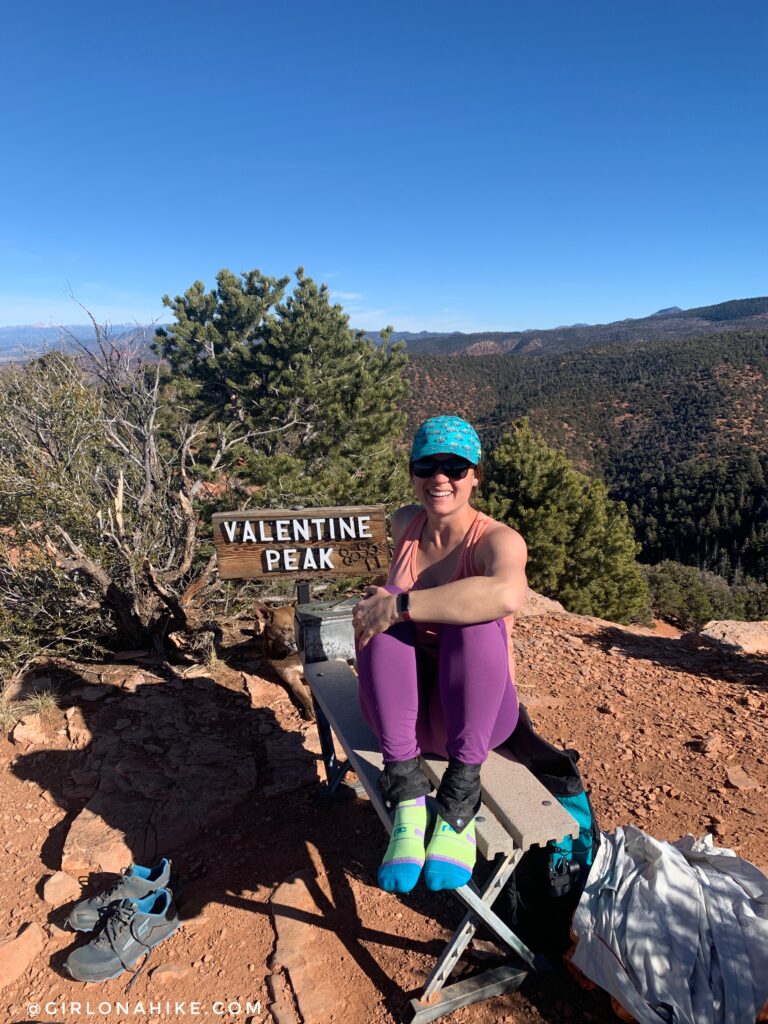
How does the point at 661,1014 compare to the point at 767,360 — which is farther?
the point at 767,360

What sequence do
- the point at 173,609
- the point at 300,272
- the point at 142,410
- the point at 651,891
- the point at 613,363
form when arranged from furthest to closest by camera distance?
1. the point at 613,363
2. the point at 300,272
3. the point at 142,410
4. the point at 173,609
5. the point at 651,891

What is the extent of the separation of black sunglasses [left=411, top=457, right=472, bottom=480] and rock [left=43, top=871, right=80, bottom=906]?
2.19 meters

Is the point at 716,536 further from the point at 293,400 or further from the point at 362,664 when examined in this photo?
the point at 362,664

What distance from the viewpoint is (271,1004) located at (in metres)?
1.83

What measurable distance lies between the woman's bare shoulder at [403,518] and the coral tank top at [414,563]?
19 mm

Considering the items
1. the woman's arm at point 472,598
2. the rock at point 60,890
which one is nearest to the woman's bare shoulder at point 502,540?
the woman's arm at point 472,598

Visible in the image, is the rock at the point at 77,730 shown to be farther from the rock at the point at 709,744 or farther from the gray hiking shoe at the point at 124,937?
the rock at the point at 709,744

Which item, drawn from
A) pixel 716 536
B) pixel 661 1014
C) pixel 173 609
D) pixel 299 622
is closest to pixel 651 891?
pixel 661 1014

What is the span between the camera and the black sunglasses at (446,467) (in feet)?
6.50

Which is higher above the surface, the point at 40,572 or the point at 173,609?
the point at 40,572

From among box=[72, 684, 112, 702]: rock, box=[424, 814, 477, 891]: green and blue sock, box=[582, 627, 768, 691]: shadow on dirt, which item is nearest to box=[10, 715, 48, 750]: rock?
box=[72, 684, 112, 702]: rock

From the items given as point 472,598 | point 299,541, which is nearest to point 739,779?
point 472,598

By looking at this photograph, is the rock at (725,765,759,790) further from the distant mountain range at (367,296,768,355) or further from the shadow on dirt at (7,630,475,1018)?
the distant mountain range at (367,296,768,355)

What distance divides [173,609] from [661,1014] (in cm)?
382
